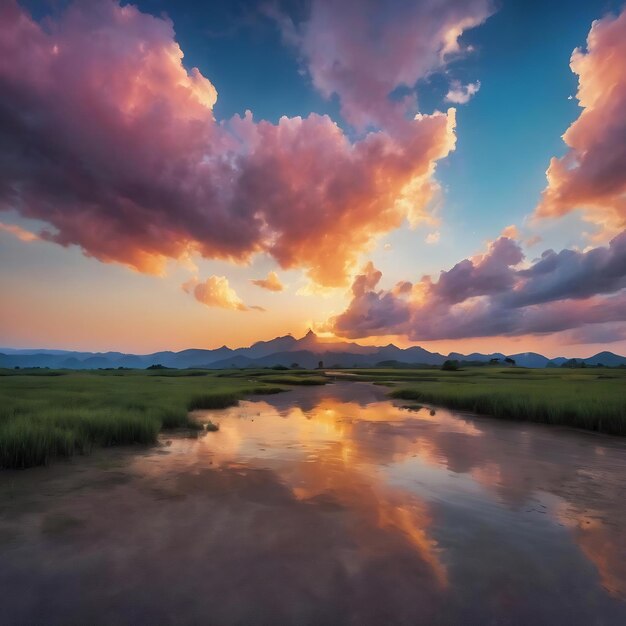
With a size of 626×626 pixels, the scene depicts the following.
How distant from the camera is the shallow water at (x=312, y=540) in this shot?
4.82 metres

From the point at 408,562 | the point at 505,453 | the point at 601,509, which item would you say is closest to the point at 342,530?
the point at 408,562

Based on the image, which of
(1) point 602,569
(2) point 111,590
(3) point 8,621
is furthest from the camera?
(1) point 602,569

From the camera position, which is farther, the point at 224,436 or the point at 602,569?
the point at 224,436

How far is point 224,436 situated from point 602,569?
14893 mm

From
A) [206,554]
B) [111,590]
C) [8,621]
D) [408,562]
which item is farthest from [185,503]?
[408,562]

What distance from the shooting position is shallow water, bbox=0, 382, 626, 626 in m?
4.82

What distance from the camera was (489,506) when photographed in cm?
872

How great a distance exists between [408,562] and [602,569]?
3305mm

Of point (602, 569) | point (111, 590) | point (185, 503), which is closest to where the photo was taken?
point (111, 590)

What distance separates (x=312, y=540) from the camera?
6.71 m

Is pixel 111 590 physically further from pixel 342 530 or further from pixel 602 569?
pixel 602 569

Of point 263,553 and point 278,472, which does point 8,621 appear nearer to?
point 263,553

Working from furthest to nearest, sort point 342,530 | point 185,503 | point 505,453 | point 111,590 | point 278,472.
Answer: point 505,453 → point 278,472 → point 185,503 → point 342,530 → point 111,590

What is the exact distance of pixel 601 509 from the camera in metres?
8.63
